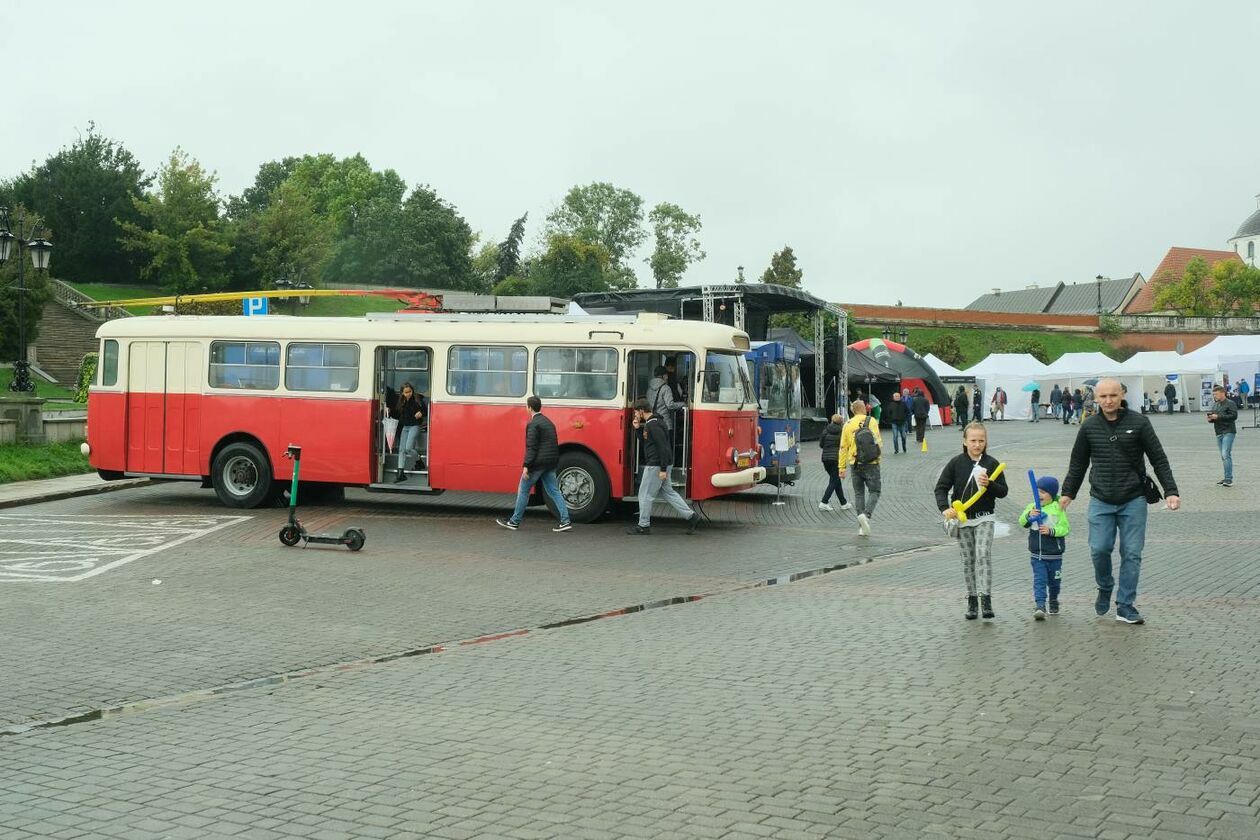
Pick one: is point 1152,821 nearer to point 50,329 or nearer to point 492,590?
point 492,590

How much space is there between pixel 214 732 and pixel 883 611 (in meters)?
5.83

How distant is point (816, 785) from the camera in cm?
575

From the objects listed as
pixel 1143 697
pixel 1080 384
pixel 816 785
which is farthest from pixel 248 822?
pixel 1080 384

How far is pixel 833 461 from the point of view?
2095 cm

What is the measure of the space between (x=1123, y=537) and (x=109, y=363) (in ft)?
52.6

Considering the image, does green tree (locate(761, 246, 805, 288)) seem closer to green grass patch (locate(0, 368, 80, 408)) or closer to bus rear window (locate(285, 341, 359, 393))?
green grass patch (locate(0, 368, 80, 408))

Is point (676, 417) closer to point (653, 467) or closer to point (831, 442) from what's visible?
point (653, 467)

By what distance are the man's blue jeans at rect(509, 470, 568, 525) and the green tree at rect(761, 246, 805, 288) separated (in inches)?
2780

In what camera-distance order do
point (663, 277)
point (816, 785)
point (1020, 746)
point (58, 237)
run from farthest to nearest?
point (663, 277)
point (58, 237)
point (1020, 746)
point (816, 785)

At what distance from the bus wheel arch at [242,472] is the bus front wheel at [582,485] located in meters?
4.62

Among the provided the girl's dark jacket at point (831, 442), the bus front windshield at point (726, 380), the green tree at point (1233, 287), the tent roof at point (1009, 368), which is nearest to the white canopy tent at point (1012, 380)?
the tent roof at point (1009, 368)

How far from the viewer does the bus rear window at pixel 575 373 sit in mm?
18125

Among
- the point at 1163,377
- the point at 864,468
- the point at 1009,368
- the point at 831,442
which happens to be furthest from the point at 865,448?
the point at 1163,377

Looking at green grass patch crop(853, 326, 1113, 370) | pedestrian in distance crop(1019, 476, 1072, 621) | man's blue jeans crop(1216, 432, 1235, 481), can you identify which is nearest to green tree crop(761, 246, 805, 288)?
green grass patch crop(853, 326, 1113, 370)
